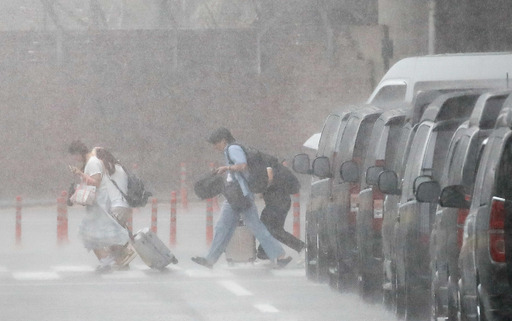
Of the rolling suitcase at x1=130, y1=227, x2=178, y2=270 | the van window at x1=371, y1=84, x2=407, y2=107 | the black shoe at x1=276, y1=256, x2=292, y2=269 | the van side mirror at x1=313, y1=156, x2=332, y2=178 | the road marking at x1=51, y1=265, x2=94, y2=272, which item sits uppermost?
the van window at x1=371, y1=84, x2=407, y2=107

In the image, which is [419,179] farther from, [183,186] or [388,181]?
[183,186]

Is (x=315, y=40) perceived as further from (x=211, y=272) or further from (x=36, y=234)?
(x=211, y=272)

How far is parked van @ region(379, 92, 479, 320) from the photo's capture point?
12.0 meters

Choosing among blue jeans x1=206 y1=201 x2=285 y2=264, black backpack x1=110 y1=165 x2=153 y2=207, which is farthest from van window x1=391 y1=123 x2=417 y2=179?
black backpack x1=110 y1=165 x2=153 y2=207

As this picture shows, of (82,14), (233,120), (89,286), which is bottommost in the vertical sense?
(89,286)

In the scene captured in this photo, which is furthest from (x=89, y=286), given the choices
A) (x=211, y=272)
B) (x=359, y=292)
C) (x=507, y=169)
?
(x=507, y=169)

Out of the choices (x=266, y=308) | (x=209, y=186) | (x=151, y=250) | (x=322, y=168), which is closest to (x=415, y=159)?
(x=266, y=308)

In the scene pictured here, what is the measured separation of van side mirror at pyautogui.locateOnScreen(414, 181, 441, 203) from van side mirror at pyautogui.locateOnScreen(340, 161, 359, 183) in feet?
13.0

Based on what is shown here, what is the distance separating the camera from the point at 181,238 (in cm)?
2452

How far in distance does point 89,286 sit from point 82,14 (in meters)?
47.8

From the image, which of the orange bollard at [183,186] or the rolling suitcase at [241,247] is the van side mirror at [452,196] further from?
the orange bollard at [183,186]

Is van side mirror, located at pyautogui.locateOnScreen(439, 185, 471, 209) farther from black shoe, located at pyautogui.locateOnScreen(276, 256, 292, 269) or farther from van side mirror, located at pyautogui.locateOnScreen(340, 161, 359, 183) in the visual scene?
black shoe, located at pyautogui.locateOnScreen(276, 256, 292, 269)

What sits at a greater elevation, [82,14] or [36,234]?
[82,14]

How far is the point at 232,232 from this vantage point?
62.1 ft
